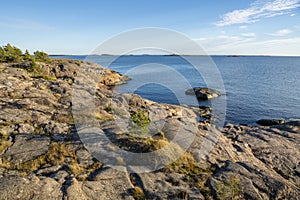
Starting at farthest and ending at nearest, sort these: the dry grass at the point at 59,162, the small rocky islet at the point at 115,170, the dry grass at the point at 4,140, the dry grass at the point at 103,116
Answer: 1. the dry grass at the point at 103,116
2. the dry grass at the point at 4,140
3. the dry grass at the point at 59,162
4. the small rocky islet at the point at 115,170

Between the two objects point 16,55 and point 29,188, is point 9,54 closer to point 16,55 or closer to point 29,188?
point 16,55

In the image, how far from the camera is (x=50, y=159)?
12258 mm

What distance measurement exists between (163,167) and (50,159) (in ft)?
22.8

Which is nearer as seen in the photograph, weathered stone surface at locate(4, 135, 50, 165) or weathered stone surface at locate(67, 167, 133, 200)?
weathered stone surface at locate(67, 167, 133, 200)

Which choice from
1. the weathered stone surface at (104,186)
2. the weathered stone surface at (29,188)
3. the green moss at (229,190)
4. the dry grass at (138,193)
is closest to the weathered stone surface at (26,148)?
the weathered stone surface at (29,188)

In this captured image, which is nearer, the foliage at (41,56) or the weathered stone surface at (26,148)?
the weathered stone surface at (26,148)

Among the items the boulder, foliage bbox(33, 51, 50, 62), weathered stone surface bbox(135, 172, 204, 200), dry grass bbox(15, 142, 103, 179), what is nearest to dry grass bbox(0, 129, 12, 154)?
dry grass bbox(15, 142, 103, 179)

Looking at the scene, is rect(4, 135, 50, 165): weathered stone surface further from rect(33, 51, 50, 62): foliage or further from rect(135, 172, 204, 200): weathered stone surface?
rect(33, 51, 50, 62): foliage

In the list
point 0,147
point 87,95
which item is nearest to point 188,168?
point 0,147

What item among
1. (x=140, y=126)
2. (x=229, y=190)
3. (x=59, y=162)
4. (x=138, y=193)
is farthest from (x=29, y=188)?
(x=229, y=190)

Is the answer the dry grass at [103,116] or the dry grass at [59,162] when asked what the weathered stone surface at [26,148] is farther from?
the dry grass at [103,116]

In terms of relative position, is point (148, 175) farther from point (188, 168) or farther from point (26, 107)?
point (26, 107)

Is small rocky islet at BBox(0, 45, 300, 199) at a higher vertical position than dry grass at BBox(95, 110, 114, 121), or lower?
lower

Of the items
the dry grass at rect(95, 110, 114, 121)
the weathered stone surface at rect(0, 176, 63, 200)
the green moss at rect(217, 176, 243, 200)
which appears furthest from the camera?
the dry grass at rect(95, 110, 114, 121)
